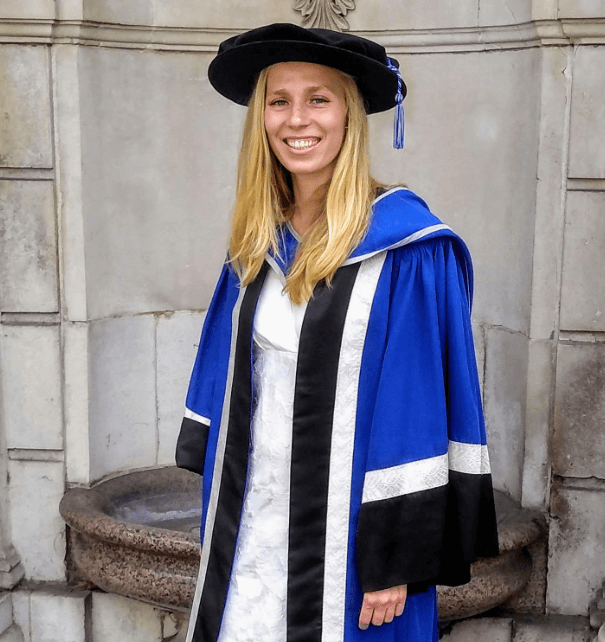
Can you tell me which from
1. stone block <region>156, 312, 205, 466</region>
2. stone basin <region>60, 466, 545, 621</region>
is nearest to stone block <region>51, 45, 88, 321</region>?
stone block <region>156, 312, 205, 466</region>

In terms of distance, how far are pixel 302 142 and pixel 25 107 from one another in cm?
175

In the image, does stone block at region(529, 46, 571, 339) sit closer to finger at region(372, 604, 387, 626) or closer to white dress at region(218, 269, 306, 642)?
white dress at region(218, 269, 306, 642)

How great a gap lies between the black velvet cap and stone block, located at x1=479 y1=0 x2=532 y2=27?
4.96ft

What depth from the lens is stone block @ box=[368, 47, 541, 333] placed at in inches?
129

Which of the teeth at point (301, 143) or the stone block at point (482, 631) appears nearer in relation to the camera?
the teeth at point (301, 143)

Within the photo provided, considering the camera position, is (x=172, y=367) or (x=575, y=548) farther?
(x=172, y=367)

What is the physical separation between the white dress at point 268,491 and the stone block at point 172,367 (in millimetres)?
1911

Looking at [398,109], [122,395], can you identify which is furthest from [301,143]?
[122,395]

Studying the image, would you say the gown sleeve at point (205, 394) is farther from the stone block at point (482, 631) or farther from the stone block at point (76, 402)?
the stone block at point (482, 631)

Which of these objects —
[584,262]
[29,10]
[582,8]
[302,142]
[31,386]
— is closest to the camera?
[302,142]

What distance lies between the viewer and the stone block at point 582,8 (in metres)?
2.85

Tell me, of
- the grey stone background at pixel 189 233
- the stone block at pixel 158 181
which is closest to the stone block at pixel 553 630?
the grey stone background at pixel 189 233

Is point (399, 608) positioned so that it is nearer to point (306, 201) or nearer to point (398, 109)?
point (306, 201)

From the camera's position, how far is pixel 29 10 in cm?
311
